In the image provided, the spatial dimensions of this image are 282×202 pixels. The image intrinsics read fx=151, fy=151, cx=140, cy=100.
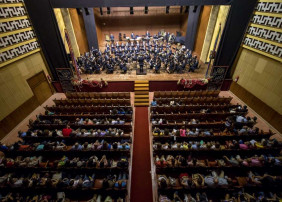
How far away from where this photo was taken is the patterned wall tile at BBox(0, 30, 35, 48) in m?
7.00

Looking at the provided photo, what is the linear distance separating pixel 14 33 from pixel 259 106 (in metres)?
13.0

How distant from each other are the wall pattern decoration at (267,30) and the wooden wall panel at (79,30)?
12.7 metres

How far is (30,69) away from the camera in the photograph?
848 centimetres

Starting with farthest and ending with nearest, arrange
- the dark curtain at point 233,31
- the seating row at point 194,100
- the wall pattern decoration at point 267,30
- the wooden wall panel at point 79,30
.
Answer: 1. the wooden wall panel at point 79,30
2. the dark curtain at point 233,31
3. the seating row at point 194,100
4. the wall pattern decoration at point 267,30

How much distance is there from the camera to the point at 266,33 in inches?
293

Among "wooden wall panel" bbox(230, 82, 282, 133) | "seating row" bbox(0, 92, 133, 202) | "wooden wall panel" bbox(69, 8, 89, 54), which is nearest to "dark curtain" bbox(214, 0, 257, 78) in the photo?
"wooden wall panel" bbox(230, 82, 282, 133)

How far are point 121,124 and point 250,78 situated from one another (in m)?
7.62

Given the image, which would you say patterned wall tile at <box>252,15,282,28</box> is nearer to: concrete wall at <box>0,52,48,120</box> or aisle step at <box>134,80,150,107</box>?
aisle step at <box>134,80,150,107</box>

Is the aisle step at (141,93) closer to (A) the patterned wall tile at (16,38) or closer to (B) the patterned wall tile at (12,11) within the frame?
(A) the patterned wall tile at (16,38)

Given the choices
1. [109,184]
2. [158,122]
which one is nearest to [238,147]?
[158,122]

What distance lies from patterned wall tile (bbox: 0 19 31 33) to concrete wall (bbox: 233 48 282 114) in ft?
40.3

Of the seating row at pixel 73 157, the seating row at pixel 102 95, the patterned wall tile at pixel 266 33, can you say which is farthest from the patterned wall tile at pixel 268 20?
the seating row at pixel 73 157

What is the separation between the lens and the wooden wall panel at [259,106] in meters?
7.11

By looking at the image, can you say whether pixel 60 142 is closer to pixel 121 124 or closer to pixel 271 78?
pixel 121 124
